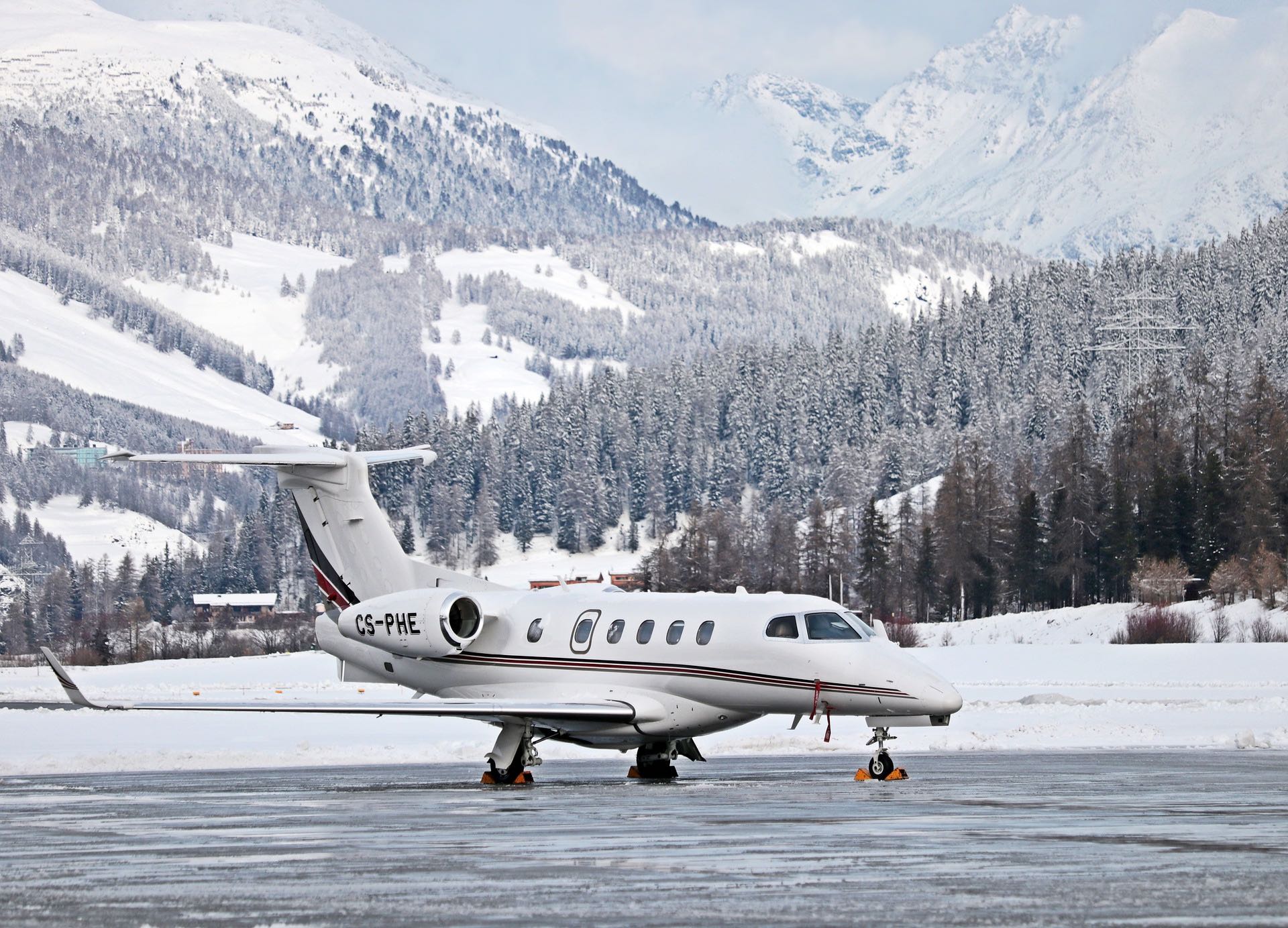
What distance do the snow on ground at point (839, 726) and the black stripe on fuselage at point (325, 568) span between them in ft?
11.5

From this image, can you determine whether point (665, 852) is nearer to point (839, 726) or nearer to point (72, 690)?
point (72, 690)

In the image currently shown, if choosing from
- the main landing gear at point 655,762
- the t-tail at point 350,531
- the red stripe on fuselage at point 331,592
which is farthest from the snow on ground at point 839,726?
the main landing gear at point 655,762

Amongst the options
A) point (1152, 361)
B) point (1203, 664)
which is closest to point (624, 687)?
point (1203, 664)

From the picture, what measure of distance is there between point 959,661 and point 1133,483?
60.9 meters

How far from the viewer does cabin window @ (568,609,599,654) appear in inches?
1107

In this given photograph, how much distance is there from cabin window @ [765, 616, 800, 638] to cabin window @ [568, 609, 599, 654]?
3.30 m

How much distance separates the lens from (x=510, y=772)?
2691 centimetres

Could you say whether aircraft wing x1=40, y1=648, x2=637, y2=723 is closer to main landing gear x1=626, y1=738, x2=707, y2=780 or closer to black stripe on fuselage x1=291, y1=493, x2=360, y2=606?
main landing gear x1=626, y1=738, x2=707, y2=780

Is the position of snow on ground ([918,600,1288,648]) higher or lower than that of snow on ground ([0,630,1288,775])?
higher

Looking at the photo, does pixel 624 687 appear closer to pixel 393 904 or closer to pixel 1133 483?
pixel 393 904

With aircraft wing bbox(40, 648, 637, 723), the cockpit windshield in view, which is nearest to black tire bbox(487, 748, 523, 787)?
aircraft wing bbox(40, 648, 637, 723)

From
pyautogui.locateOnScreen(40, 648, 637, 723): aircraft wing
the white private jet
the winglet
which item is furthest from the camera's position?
the white private jet

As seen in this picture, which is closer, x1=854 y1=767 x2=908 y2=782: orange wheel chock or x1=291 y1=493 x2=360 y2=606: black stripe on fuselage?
x1=854 y1=767 x2=908 y2=782: orange wheel chock

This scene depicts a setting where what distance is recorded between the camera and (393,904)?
12305 mm
